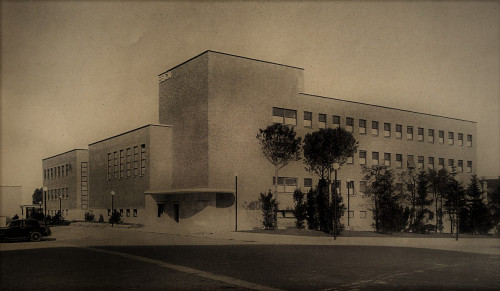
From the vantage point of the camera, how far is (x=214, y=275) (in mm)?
12578

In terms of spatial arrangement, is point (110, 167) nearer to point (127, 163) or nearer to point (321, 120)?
point (127, 163)

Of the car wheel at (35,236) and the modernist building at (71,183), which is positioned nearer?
the car wheel at (35,236)

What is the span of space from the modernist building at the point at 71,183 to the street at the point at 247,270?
55225 millimetres

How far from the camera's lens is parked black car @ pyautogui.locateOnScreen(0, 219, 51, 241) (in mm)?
25828

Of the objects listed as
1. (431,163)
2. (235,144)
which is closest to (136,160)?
(235,144)

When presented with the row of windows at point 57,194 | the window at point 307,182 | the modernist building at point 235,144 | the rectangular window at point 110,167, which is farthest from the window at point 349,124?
the row of windows at point 57,194

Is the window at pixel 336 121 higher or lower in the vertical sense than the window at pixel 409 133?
higher

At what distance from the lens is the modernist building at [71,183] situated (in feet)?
235

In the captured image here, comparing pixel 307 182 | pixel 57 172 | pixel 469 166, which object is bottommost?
pixel 307 182

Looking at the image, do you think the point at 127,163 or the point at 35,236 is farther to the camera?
the point at 127,163

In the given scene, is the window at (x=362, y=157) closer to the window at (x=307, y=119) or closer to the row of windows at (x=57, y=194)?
the window at (x=307, y=119)

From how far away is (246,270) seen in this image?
13648mm

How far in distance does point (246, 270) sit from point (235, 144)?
94.8ft

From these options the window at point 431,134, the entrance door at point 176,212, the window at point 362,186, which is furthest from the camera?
the window at point 431,134
